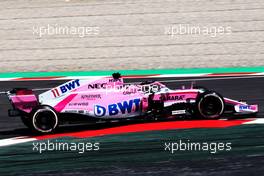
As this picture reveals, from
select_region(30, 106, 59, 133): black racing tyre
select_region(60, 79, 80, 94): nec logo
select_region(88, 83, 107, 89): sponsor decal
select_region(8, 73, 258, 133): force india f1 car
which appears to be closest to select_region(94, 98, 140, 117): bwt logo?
select_region(8, 73, 258, 133): force india f1 car

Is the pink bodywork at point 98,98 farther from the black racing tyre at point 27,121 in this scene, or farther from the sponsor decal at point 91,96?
the black racing tyre at point 27,121

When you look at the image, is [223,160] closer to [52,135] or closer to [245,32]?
[52,135]

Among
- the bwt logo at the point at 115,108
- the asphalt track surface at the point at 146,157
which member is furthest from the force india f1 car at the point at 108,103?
the asphalt track surface at the point at 146,157

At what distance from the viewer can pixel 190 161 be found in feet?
35.2

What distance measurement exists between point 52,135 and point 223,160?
12.2 feet

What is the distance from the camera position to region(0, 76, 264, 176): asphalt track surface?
1023 cm

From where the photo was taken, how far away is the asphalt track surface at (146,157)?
33.6ft

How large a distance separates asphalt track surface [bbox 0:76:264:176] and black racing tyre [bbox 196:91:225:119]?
590mm

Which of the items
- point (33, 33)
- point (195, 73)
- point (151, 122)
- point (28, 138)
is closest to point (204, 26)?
point (195, 73)

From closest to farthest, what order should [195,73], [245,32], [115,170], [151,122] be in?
1. [115,170]
2. [151,122]
3. [195,73]
4. [245,32]

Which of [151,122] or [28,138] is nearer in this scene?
[28,138]

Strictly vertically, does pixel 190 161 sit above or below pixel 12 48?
below

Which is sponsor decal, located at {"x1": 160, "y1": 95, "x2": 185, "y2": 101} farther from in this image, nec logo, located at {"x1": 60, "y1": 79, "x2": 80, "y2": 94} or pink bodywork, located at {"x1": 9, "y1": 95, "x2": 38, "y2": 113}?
pink bodywork, located at {"x1": 9, "y1": 95, "x2": 38, "y2": 113}

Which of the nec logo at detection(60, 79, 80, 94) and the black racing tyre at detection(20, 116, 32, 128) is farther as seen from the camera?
the nec logo at detection(60, 79, 80, 94)
